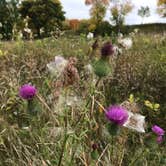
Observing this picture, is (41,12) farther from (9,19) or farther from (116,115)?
(116,115)

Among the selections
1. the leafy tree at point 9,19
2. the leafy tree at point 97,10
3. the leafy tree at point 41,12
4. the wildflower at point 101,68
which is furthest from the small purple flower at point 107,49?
the leafy tree at point 97,10

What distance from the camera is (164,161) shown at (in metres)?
4.29

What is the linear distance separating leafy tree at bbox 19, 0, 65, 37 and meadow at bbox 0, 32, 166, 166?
139ft

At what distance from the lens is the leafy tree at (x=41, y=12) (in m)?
48.8

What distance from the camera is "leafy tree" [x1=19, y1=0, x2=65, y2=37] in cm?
4875

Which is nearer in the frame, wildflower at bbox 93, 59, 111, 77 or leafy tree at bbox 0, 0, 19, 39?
wildflower at bbox 93, 59, 111, 77

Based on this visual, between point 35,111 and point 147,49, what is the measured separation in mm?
3986

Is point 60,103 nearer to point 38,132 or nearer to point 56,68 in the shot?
point 56,68

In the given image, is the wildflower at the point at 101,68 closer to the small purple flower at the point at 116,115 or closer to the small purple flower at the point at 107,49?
the small purple flower at the point at 107,49

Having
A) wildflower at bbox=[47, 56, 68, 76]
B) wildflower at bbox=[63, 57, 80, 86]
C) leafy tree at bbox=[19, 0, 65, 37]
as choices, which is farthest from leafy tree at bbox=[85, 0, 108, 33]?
wildflower at bbox=[63, 57, 80, 86]

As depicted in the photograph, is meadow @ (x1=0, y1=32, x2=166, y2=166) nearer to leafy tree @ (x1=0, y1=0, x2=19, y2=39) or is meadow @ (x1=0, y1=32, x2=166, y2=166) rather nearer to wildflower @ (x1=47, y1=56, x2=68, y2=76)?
wildflower @ (x1=47, y1=56, x2=68, y2=76)

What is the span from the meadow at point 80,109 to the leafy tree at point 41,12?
4232 centimetres

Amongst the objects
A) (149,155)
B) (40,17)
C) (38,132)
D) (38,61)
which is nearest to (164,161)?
(149,155)

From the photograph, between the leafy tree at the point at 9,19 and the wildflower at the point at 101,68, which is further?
the leafy tree at the point at 9,19
